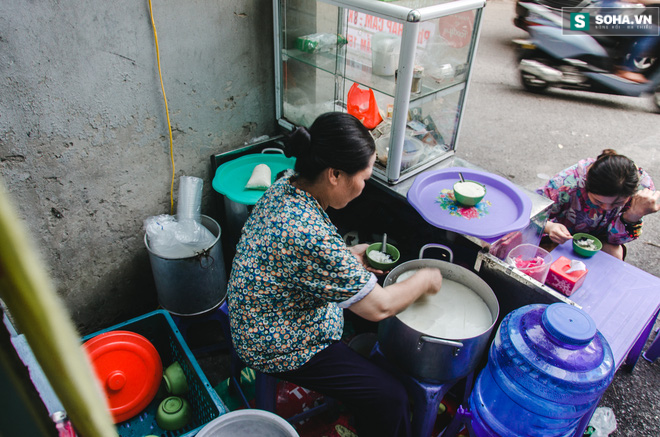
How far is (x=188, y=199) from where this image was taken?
306 centimetres

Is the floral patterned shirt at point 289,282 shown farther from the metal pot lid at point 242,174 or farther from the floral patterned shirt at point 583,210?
the floral patterned shirt at point 583,210

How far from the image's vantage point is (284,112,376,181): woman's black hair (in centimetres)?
179

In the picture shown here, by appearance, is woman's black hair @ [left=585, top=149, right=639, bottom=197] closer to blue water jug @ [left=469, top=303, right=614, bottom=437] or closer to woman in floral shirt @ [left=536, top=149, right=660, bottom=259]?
woman in floral shirt @ [left=536, top=149, right=660, bottom=259]

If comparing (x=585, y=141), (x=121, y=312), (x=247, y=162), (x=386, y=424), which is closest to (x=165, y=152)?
(x=247, y=162)

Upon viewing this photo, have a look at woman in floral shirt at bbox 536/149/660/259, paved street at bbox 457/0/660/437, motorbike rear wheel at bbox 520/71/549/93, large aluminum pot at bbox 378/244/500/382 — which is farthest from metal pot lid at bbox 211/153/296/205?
motorbike rear wheel at bbox 520/71/549/93

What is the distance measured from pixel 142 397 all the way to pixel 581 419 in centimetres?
224

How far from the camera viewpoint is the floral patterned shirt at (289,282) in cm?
175

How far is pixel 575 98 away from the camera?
7.13 meters

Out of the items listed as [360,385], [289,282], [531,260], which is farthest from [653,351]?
[289,282]

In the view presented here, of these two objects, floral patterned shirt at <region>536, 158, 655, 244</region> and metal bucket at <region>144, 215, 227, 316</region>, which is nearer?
metal bucket at <region>144, 215, 227, 316</region>

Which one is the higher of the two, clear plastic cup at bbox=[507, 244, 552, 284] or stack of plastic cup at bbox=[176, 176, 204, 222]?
clear plastic cup at bbox=[507, 244, 552, 284]

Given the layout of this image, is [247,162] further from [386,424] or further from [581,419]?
[581,419]

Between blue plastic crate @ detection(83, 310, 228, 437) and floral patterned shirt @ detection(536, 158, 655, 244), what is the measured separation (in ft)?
8.02

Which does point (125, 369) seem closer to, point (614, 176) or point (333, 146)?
point (333, 146)
